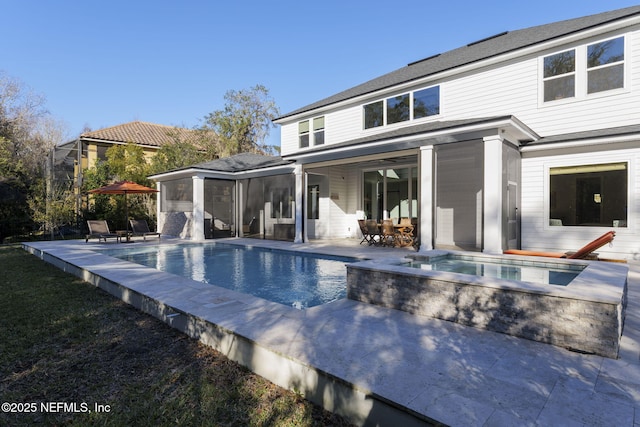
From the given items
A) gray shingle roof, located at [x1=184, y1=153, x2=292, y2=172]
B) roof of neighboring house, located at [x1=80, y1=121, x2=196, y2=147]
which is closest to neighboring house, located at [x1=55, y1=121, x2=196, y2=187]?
roof of neighboring house, located at [x1=80, y1=121, x2=196, y2=147]

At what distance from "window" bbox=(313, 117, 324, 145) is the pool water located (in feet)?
32.9

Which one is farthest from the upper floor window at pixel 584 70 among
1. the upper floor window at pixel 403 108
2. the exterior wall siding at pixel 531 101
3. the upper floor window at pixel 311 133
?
the upper floor window at pixel 311 133

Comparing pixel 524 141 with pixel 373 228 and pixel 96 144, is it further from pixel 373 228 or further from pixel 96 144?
pixel 96 144

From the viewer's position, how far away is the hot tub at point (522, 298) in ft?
10.6

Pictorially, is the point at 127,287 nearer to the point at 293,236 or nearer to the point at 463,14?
the point at 293,236

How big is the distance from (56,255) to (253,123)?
82.8ft

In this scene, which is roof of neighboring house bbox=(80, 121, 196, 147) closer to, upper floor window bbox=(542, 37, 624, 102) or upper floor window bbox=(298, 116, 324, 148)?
upper floor window bbox=(298, 116, 324, 148)

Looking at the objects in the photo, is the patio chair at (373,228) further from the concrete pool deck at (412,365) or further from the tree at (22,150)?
the tree at (22,150)

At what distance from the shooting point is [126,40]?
1667cm

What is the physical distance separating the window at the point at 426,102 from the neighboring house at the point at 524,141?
38 mm

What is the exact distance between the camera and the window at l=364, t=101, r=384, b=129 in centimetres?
1338

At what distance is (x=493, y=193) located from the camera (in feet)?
28.1

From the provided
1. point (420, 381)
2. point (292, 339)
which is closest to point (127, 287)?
point (292, 339)

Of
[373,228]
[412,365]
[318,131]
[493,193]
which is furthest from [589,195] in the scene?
[318,131]
